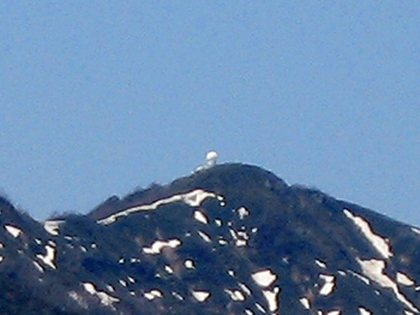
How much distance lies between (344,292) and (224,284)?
6.06 m

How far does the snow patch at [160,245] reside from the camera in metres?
73.8

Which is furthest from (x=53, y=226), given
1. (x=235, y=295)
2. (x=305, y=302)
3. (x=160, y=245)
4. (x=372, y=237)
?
(x=372, y=237)

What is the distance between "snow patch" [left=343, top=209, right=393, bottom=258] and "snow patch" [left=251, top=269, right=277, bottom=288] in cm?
856

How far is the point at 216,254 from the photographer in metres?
74.4

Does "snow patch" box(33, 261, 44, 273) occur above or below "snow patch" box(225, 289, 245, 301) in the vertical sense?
below

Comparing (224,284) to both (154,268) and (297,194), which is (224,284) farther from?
(297,194)

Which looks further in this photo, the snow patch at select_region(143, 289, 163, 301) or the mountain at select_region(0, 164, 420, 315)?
the snow patch at select_region(143, 289, 163, 301)

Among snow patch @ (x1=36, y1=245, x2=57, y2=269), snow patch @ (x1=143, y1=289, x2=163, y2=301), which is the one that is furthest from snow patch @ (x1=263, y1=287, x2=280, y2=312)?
snow patch @ (x1=36, y1=245, x2=57, y2=269)

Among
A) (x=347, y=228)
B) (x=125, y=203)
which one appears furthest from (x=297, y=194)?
(x=125, y=203)

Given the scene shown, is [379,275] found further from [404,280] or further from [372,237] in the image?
[372,237]

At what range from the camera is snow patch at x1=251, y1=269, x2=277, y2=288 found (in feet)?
242

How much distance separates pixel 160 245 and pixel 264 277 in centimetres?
524

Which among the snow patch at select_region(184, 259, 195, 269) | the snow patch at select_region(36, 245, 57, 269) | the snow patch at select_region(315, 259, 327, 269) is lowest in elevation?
the snow patch at select_region(36, 245, 57, 269)

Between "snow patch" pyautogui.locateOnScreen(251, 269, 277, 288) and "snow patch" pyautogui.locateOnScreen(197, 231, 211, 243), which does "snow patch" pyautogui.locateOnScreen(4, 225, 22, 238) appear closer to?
"snow patch" pyautogui.locateOnScreen(197, 231, 211, 243)
